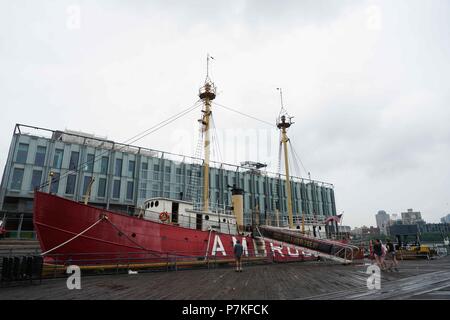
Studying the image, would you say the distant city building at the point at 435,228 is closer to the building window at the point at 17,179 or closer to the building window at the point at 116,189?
the building window at the point at 116,189

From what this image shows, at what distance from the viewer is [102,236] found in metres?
13.0

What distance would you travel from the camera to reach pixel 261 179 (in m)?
57.8

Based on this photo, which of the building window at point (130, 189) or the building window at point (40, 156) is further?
the building window at point (130, 189)

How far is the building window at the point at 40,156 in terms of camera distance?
Answer: 1407 inches

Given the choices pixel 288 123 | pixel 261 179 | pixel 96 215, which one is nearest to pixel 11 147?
pixel 96 215

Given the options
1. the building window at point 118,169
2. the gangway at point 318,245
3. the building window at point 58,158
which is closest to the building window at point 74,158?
the building window at point 58,158

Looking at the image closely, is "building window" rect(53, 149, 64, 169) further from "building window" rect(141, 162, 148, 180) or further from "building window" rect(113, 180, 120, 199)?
"building window" rect(141, 162, 148, 180)

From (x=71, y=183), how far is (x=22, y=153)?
705cm

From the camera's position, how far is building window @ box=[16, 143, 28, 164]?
3479cm

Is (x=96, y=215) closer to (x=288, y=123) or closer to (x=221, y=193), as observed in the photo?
(x=288, y=123)

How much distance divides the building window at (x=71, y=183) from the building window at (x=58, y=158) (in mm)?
2050

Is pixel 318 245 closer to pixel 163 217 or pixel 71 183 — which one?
pixel 163 217
